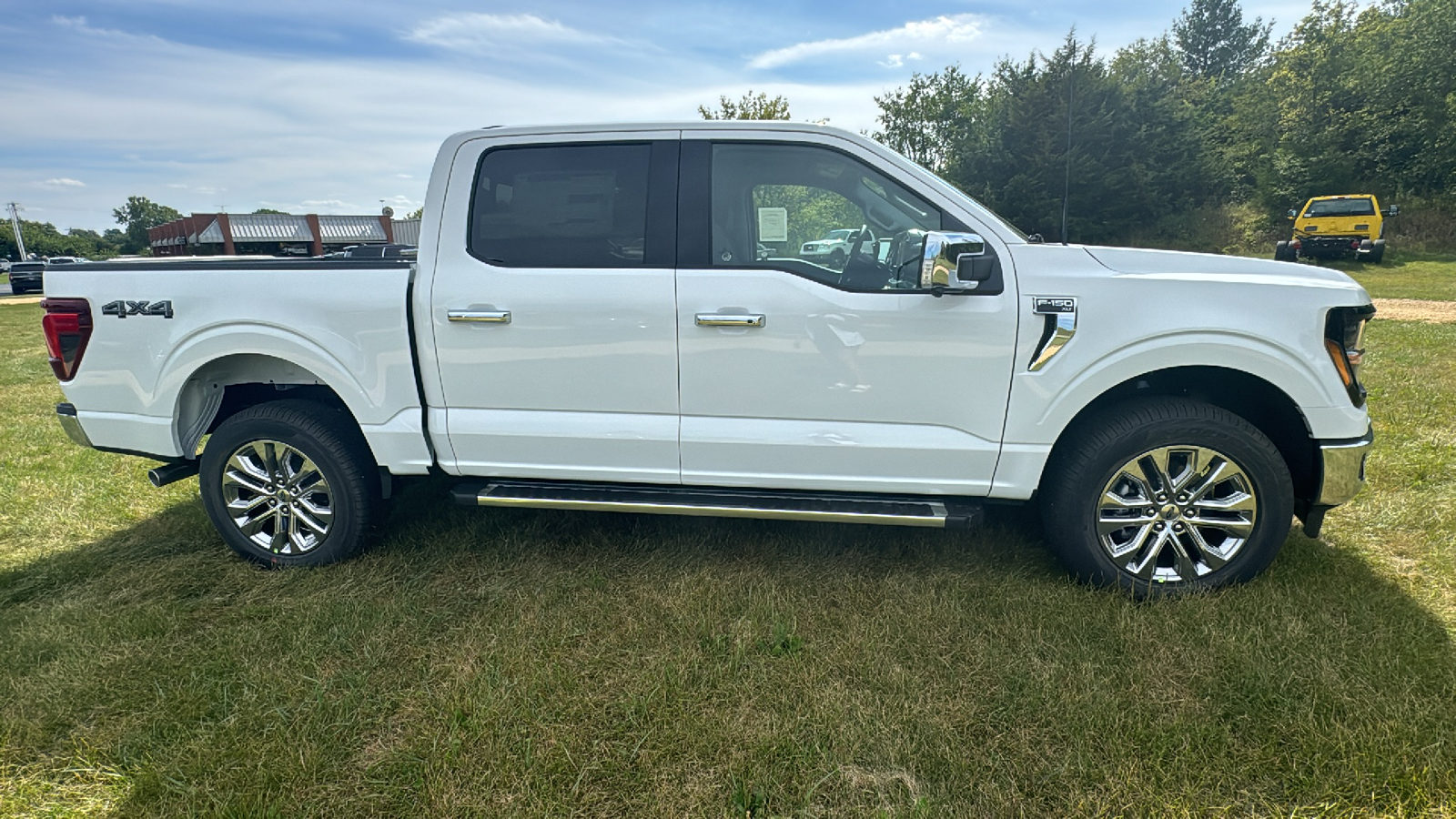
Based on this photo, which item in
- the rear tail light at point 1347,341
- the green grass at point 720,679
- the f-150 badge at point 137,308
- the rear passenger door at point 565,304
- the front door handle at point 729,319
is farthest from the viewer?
the f-150 badge at point 137,308

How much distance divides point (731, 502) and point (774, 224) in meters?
1.17

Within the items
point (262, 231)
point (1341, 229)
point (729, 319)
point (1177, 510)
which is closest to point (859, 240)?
point (729, 319)

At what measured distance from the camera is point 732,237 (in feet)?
Answer: 10.0

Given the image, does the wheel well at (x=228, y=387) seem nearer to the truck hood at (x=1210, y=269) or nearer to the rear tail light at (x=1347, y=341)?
the truck hood at (x=1210, y=269)

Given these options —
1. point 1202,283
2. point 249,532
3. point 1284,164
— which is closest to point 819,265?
point 1202,283

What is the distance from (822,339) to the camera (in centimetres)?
292

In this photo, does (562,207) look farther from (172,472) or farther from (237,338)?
(172,472)

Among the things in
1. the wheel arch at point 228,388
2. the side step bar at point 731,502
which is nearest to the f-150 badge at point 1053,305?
the side step bar at point 731,502

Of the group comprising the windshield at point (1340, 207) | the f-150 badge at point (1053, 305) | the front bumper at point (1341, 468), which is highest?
the windshield at point (1340, 207)

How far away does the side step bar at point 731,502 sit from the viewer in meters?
2.99

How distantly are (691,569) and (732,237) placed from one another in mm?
1488

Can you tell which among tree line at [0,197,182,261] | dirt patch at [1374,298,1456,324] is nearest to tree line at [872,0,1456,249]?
dirt patch at [1374,298,1456,324]

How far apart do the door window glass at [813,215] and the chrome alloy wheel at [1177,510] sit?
1.28m

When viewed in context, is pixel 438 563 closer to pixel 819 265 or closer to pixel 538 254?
pixel 538 254
